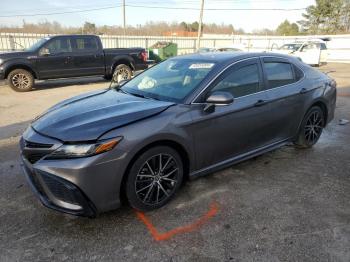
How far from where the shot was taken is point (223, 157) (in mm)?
3818

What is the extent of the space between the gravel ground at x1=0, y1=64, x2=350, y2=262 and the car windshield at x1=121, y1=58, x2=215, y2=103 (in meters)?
1.18

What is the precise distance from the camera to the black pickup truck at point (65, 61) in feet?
34.8

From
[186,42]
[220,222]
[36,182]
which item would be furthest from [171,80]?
[186,42]

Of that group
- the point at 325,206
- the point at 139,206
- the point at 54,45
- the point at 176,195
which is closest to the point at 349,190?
the point at 325,206

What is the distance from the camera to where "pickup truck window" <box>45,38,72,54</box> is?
36.6ft

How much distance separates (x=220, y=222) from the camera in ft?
10.4

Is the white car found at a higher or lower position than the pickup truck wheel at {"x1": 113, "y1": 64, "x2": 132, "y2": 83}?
higher

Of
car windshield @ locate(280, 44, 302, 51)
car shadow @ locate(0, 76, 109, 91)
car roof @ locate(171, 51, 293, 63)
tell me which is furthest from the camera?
car windshield @ locate(280, 44, 302, 51)

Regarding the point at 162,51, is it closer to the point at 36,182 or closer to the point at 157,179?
the point at 157,179

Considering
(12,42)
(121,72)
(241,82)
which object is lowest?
(121,72)

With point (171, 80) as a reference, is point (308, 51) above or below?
below

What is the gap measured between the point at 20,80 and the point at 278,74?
9.19m

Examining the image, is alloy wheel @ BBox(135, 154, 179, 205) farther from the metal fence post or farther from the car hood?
the metal fence post

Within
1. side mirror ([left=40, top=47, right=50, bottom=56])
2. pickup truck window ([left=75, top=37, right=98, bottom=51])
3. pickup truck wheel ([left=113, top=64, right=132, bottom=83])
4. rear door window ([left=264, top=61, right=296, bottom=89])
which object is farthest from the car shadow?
rear door window ([left=264, top=61, right=296, bottom=89])
